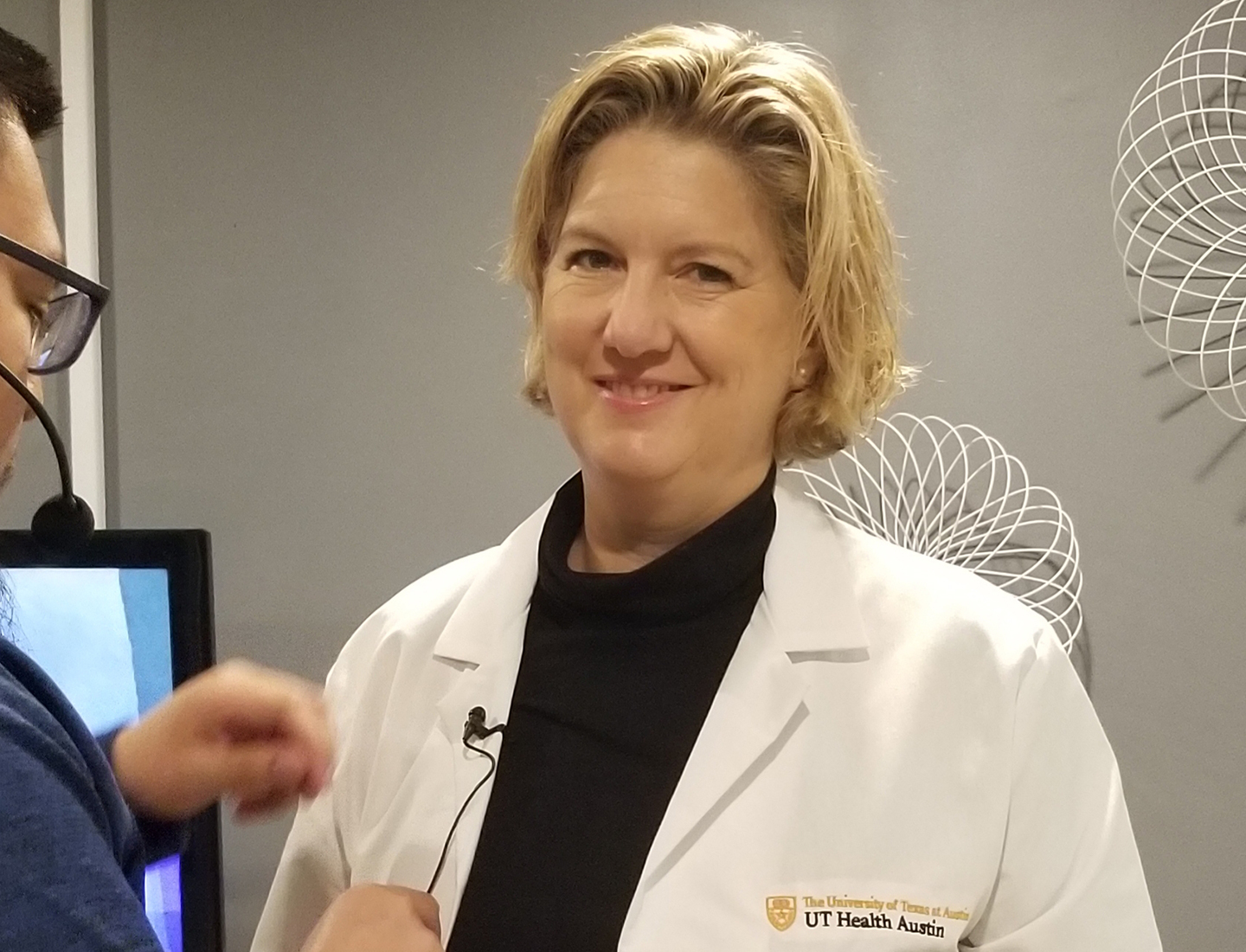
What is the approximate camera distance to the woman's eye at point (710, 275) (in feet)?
3.27

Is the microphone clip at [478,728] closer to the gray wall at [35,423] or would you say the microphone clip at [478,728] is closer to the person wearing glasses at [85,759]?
the person wearing glasses at [85,759]

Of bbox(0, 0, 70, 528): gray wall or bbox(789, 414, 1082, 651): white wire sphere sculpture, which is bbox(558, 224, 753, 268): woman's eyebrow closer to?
bbox(789, 414, 1082, 651): white wire sphere sculpture

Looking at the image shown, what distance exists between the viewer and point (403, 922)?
810mm

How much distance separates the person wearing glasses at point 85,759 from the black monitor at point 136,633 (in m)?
0.52

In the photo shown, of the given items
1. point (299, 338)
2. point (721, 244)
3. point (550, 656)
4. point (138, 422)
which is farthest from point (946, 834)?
point (138, 422)

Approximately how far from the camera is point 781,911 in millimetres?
890

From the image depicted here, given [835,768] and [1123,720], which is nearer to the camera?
[835,768]

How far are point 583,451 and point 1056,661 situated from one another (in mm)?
494

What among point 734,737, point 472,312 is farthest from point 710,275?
point 472,312

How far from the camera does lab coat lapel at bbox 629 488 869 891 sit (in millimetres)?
914

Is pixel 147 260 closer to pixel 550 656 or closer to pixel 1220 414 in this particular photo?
pixel 550 656

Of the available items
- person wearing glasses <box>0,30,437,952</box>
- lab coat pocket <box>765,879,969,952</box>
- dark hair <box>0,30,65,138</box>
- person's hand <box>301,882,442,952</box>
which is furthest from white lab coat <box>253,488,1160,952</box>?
dark hair <box>0,30,65,138</box>

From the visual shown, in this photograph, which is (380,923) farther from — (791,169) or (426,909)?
(791,169)

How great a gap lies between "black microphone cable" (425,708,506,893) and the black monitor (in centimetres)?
50
